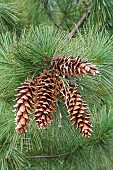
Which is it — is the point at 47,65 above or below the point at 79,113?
above

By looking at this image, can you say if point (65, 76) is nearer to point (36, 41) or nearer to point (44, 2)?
point (36, 41)

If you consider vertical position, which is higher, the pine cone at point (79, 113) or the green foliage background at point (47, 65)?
the green foliage background at point (47, 65)

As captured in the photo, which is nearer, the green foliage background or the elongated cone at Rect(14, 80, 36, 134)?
the elongated cone at Rect(14, 80, 36, 134)

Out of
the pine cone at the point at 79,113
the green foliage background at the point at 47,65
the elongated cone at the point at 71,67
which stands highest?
the green foliage background at the point at 47,65

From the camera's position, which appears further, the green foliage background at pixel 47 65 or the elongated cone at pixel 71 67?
the green foliage background at pixel 47 65

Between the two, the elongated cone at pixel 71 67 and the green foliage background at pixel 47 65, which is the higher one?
the green foliage background at pixel 47 65
